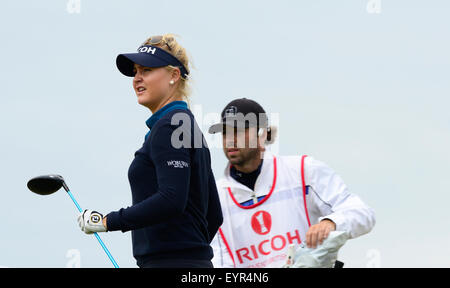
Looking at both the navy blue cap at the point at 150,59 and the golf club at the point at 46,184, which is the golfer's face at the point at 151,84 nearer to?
the navy blue cap at the point at 150,59

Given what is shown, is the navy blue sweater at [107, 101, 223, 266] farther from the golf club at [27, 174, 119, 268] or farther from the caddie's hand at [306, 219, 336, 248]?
the golf club at [27, 174, 119, 268]

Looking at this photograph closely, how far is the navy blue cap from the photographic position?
16.3 ft

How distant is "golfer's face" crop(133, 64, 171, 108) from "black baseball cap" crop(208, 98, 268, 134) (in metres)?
1.85

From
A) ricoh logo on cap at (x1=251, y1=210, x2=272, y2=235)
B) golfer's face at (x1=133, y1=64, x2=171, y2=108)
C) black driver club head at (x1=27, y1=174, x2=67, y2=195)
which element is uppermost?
golfer's face at (x1=133, y1=64, x2=171, y2=108)

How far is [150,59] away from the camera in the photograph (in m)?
4.97

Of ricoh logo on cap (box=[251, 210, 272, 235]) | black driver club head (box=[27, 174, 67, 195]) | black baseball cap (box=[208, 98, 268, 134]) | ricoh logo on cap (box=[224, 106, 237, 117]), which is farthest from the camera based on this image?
ricoh logo on cap (box=[224, 106, 237, 117])

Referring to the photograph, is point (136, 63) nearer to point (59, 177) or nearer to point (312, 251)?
point (59, 177)

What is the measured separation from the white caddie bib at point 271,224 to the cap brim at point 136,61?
1930mm

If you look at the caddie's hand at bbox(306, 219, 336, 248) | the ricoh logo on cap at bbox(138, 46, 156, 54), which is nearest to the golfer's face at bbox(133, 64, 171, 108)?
the ricoh logo on cap at bbox(138, 46, 156, 54)

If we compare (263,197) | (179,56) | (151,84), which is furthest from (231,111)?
(151,84)

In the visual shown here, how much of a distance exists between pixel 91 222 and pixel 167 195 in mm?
613

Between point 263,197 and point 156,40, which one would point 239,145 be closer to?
point 263,197
